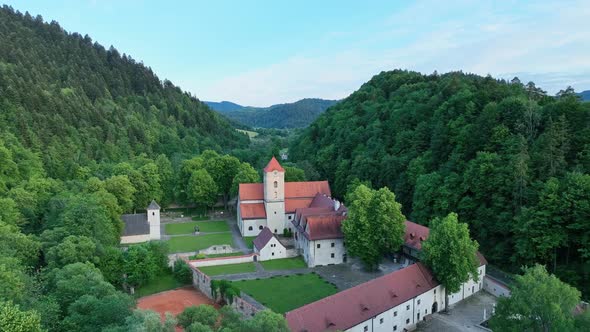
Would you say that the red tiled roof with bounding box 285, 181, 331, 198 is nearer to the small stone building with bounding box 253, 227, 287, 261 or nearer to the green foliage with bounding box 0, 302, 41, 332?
the small stone building with bounding box 253, 227, 287, 261

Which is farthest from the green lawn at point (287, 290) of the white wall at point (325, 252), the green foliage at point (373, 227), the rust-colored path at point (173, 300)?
the green foliage at point (373, 227)

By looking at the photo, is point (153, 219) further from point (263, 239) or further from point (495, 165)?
point (495, 165)

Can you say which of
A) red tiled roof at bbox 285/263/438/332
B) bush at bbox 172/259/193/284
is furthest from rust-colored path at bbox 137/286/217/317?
red tiled roof at bbox 285/263/438/332

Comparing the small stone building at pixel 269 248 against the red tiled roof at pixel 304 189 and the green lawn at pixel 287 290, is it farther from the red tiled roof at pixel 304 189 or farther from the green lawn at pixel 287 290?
the red tiled roof at pixel 304 189

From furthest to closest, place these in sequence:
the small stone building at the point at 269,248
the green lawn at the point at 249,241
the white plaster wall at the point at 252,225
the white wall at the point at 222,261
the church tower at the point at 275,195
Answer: the white plaster wall at the point at 252,225 → the church tower at the point at 275,195 → the green lawn at the point at 249,241 → the small stone building at the point at 269,248 → the white wall at the point at 222,261

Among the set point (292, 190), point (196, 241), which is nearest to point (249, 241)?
point (196, 241)

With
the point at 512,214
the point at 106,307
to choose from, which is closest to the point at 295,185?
the point at 512,214

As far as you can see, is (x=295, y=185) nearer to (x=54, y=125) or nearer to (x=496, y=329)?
(x=496, y=329)
